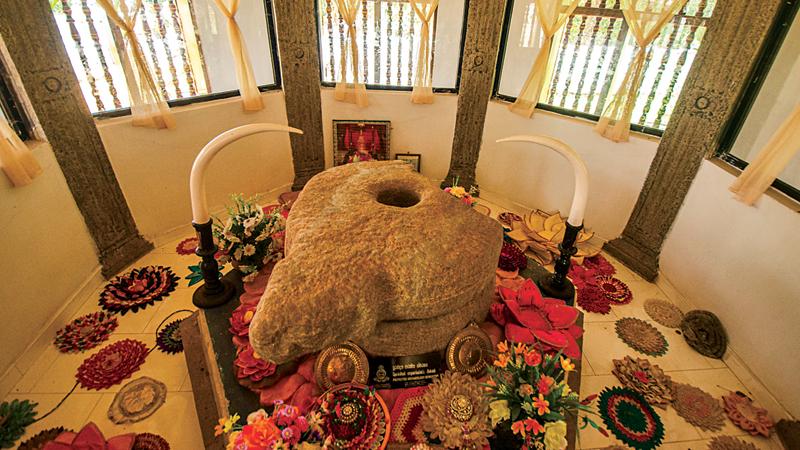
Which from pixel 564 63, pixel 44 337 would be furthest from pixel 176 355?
pixel 564 63

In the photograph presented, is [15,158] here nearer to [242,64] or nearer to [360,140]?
[242,64]

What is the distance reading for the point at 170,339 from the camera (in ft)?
7.95

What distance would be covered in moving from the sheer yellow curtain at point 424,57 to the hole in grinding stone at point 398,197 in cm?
230

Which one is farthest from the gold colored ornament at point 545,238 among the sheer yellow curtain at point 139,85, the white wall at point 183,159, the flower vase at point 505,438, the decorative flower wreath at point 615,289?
the sheer yellow curtain at point 139,85

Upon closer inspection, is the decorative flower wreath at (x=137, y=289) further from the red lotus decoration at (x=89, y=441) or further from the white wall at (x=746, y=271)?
the white wall at (x=746, y=271)

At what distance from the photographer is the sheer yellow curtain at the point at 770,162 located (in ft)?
6.91

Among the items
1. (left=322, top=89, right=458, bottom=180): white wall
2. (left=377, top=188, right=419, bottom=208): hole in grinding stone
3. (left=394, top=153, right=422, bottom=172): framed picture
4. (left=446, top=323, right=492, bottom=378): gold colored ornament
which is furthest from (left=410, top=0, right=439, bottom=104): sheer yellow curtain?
(left=446, top=323, right=492, bottom=378): gold colored ornament

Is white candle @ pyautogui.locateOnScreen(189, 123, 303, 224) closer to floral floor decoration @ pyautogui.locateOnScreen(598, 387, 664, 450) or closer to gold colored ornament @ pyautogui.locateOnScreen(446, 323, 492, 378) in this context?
gold colored ornament @ pyautogui.locateOnScreen(446, 323, 492, 378)

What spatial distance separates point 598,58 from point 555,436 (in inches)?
128

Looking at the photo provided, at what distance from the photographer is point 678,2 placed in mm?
2662

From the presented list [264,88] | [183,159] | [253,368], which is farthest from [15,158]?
[264,88]

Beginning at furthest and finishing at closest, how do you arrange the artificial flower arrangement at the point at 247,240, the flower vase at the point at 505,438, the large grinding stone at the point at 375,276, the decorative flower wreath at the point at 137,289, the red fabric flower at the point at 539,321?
the decorative flower wreath at the point at 137,289 → the artificial flower arrangement at the point at 247,240 → the red fabric flower at the point at 539,321 → the flower vase at the point at 505,438 → the large grinding stone at the point at 375,276

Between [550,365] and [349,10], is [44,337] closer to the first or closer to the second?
[550,365]

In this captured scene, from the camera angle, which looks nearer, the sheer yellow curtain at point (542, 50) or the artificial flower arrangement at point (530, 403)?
the artificial flower arrangement at point (530, 403)
